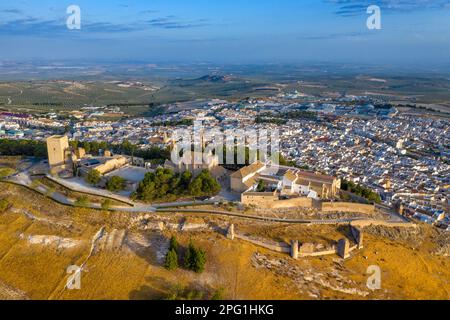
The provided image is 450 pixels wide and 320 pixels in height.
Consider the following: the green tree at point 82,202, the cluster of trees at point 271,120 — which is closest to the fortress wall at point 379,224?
the green tree at point 82,202

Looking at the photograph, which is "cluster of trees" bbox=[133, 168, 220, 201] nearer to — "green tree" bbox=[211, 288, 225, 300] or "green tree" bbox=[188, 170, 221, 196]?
"green tree" bbox=[188, 170, 221, 196]

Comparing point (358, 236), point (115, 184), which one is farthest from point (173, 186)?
point (358, 236)

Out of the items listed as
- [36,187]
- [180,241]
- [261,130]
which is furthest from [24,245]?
[261,130]

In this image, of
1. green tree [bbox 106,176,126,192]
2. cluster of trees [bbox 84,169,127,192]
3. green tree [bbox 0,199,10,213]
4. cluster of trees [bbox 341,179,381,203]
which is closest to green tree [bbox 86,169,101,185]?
cluster of trees [bbox 84,169,127,192]

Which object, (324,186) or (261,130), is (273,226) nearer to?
(324,186)

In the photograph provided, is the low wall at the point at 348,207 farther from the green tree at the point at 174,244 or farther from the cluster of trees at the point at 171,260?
the cluster of trees at the point at 171,260
